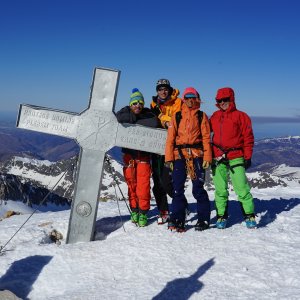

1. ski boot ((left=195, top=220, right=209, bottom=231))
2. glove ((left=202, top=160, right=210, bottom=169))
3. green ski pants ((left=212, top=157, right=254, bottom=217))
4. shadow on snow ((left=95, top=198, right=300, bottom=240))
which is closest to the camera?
glove ((left=202, top=160, right=210, bottom=169))

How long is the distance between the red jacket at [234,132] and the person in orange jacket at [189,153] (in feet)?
1.29

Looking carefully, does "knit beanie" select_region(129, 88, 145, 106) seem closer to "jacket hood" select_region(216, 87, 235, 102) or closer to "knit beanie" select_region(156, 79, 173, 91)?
"knit beanie" select_region(156, 79, 173, 91)

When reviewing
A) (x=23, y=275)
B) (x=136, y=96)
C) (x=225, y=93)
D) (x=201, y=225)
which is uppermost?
(x=225, y=93)

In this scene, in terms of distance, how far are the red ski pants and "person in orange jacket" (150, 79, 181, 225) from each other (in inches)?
18.5

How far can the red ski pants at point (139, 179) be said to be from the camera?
842 cm

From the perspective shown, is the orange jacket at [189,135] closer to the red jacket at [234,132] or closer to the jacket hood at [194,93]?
the jacket hood at [194,93]

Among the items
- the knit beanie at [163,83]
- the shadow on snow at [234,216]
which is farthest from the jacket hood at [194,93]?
the shadow on snow at [234,216]

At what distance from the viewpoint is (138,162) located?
8.58 m

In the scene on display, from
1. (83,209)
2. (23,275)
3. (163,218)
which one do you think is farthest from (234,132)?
(23,275)

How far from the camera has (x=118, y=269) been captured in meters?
6.53

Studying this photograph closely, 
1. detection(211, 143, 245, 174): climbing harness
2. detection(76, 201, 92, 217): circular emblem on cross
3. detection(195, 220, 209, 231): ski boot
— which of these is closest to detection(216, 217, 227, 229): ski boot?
detection(195, 220, 209, 231): ski boot

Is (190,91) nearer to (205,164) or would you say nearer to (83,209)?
(205,164)

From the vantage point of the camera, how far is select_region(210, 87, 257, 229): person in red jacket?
785 centimetres

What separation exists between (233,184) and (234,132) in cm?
116
